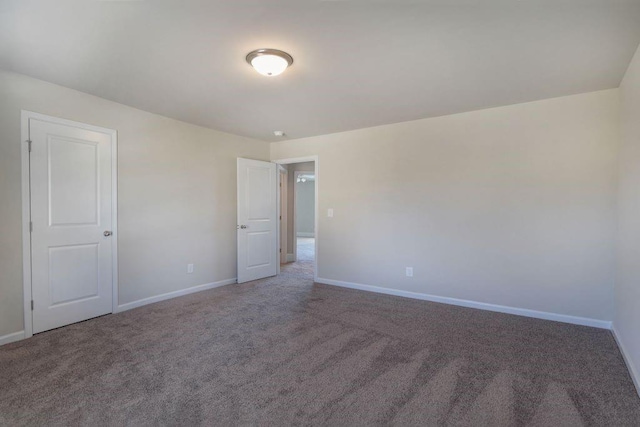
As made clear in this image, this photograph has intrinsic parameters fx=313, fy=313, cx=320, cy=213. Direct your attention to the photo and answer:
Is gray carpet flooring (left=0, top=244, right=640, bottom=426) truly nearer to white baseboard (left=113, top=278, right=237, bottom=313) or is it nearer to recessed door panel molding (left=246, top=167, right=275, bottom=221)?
white baseboard (left=113, top=278, right=237, bottom=313)

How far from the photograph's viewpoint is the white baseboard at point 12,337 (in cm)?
276

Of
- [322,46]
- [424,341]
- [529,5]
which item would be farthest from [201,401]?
[529,5]

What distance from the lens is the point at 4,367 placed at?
2377 mm

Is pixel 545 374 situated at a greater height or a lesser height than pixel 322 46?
lesser

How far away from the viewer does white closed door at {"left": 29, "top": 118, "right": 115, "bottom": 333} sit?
118 inches

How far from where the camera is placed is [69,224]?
3.21 meters

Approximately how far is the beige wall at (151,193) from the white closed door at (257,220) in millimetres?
153

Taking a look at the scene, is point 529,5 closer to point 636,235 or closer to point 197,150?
point 636,235

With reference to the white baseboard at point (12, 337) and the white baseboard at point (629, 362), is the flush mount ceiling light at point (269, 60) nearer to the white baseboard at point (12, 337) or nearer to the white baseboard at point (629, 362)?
the white baseboard at point (12, 337)

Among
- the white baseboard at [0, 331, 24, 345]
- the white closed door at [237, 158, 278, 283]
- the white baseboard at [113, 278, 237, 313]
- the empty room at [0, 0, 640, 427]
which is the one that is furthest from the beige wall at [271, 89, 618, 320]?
the white baseboard at [0, 331, 24, 345]

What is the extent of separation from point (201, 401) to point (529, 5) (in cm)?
312

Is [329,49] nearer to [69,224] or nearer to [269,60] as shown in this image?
[269,60]

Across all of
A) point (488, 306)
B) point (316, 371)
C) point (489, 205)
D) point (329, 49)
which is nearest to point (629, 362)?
point (488, 306)

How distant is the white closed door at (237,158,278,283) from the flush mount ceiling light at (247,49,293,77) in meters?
2.62
